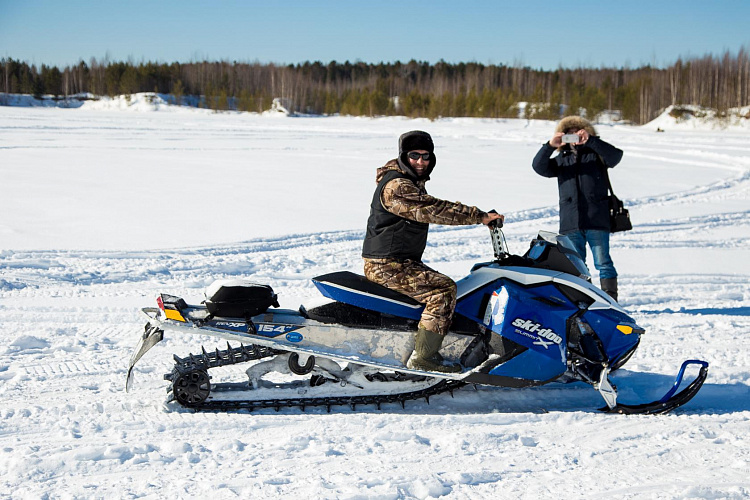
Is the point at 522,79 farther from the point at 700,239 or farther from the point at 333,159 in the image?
the point at 700,239

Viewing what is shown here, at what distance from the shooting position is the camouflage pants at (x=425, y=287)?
11.3ft

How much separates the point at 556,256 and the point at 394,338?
991 mm

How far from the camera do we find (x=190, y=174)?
46.6 feet

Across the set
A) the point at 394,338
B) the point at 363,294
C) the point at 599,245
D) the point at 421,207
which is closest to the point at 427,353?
the point at 394,338

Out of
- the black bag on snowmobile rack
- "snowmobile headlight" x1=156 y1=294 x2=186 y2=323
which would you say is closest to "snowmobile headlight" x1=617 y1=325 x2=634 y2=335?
the black bag on snowmobile rack

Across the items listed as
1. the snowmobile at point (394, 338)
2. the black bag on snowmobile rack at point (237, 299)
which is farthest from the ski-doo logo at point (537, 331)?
the black bag on snowmobile rack at point (237, 299)

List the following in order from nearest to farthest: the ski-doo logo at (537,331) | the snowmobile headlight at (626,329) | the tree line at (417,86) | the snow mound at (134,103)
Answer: the ski-doo logo at (537,331), the snowmobile headlight at (626,329), the tree line at (417,86), the snow mound at (134,103)

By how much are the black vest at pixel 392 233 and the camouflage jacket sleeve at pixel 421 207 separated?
0.24 feet

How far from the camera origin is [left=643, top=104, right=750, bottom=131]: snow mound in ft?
141

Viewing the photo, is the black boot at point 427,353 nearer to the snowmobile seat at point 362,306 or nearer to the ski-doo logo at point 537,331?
the snowmobile seat at point 362,306

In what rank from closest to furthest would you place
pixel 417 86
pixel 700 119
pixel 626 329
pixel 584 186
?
pixel 626 329, pixel 584 186, pixel 700 119, pixel 417 86

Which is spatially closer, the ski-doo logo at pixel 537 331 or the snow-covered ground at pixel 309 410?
the snow-covered ground at pixel 309 410

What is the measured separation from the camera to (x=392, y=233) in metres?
3.43

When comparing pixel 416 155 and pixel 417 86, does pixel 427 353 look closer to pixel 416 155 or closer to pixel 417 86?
pixel 416 155
